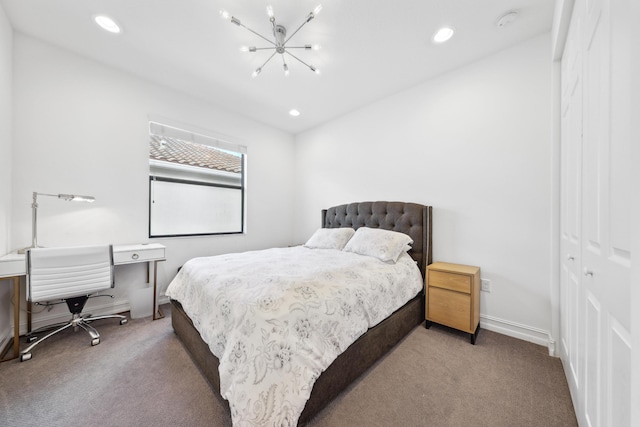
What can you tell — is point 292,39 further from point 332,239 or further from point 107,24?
point 332,239

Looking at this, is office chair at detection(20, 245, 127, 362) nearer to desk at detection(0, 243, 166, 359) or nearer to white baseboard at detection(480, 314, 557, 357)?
desk at detection(0, 243, 166, 359)

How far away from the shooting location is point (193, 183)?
3336mm

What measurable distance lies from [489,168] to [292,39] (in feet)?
7.35

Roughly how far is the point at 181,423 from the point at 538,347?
2.70m

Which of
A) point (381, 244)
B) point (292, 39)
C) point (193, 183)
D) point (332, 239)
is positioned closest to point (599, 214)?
point (381, 244)

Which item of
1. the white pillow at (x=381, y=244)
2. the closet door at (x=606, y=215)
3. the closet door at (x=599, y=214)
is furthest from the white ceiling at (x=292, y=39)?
the white pillow at (x=381, y=244)

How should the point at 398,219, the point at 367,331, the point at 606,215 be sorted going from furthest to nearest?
the point at 398,219, the point at 367,331, the point at 606,215

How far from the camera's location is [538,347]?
198 cm

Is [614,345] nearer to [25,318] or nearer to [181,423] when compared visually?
[181,423]

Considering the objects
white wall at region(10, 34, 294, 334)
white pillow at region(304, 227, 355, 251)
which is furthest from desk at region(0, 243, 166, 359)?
white pillow at region(304, 227, 355, 251)

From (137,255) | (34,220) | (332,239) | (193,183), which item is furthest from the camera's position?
(193,183)

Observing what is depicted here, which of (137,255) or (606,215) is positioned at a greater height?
(606,215)

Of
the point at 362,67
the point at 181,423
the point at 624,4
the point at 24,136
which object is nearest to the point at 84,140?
the point at 24,136

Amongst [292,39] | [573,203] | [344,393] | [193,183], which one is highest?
[292,39]
